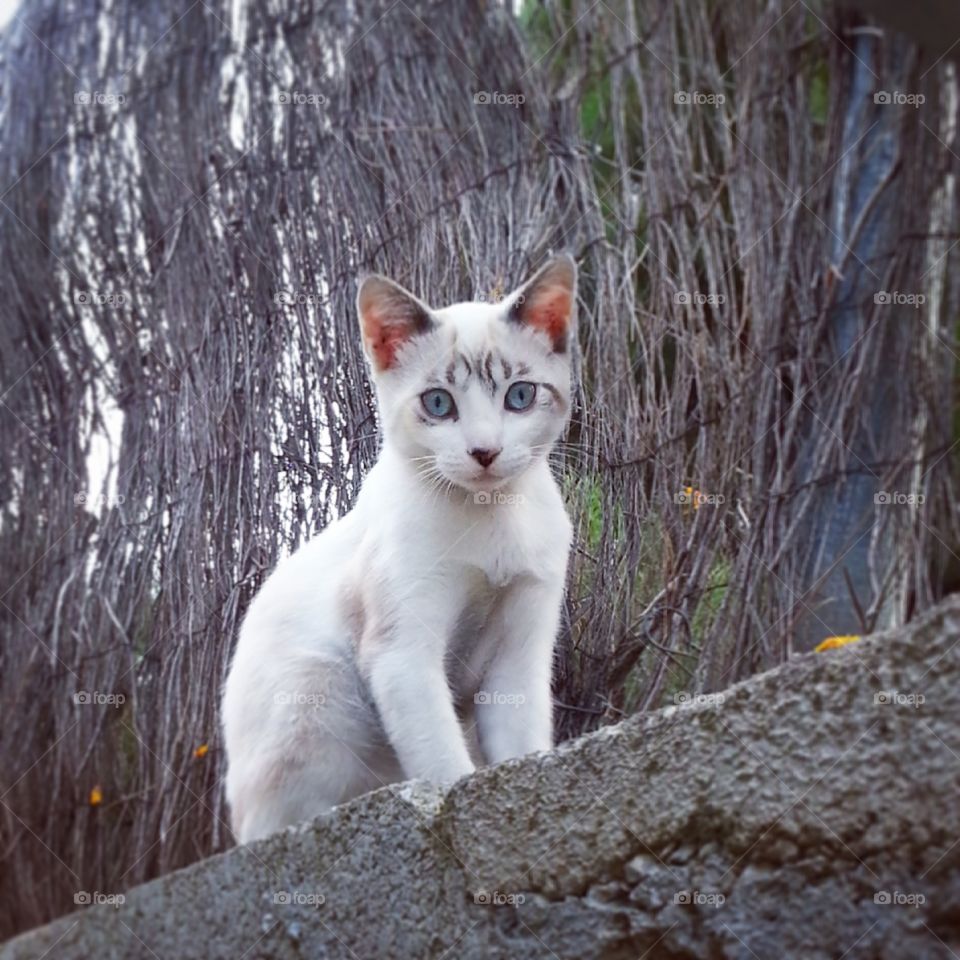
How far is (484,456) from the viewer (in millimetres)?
1818

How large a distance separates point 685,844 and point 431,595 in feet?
2.44

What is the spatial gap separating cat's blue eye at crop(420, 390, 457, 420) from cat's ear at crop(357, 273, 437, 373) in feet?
0.43

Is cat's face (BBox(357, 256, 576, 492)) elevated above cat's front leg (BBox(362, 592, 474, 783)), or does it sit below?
above

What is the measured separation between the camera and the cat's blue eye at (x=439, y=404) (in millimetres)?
1919

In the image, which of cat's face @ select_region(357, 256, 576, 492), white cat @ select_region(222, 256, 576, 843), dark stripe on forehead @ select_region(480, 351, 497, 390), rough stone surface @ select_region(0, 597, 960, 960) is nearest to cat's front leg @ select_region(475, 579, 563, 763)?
white cat @ select_region(222, 256, 576, 843)

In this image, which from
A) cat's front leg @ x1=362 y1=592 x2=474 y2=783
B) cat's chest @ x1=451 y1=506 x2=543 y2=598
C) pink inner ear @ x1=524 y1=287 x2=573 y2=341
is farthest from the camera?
pink inner ear @ x1=524 y1=287 x2=573 y2=341

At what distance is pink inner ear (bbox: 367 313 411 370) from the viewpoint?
2.00 metres

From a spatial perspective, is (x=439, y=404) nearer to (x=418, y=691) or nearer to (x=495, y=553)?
(x=495, y=553)

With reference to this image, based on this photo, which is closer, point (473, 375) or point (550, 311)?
point (473, 375)

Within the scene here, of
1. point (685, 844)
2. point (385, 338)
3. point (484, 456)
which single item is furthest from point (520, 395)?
point (685, 844)

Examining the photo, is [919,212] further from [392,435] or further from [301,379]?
[301,379]

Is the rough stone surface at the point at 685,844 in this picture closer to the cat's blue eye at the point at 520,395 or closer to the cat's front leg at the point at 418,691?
the cat's front leg at the point at 418,691

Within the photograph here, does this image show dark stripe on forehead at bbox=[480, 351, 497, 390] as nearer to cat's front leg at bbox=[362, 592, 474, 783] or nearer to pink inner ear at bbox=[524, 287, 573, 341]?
pink inner ear at bbox=[524, 287, 573, 341]

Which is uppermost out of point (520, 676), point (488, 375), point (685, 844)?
point (488, 375)
